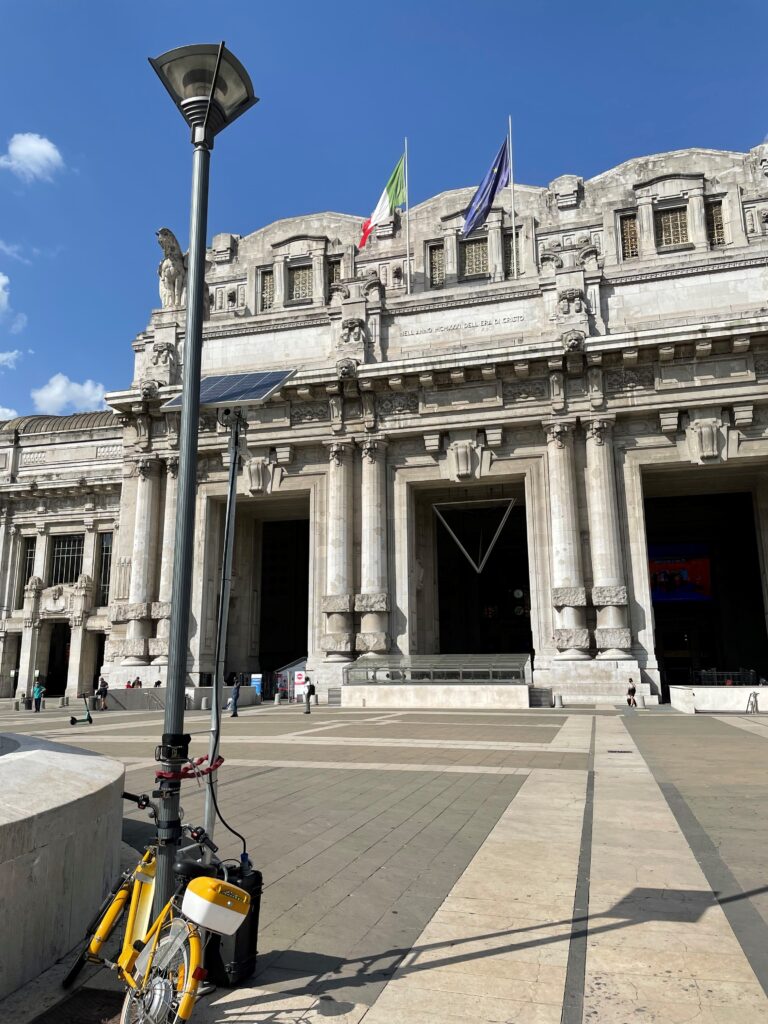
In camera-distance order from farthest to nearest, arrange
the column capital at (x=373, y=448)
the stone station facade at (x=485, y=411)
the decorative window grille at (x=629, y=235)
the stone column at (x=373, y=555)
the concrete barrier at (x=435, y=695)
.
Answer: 1. the decorative window grille at (x=629, y=235)
2. the column capital at (x=373, y=448)
3. the stone column at (x=373, y=555)
4. the stone station facade at (x=485, y=411)
5. the concrete barrier at (x=435, y=695)

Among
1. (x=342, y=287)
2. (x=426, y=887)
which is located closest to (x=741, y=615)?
(x=342, y=287)

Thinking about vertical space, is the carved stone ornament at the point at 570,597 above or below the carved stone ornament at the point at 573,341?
below

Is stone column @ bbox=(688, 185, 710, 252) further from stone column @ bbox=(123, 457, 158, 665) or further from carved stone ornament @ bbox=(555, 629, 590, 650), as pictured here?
stone column @ bbox=(123, 457, 158, 665)

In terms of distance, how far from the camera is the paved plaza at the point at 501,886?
3662mm

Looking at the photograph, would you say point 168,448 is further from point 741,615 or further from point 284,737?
point 741,615

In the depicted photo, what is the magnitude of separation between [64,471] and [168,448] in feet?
52.8

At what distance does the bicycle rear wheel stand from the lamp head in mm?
4779

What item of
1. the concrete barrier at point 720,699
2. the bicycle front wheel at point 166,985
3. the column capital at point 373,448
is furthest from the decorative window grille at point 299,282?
the bicycle front wheel at point 166,985

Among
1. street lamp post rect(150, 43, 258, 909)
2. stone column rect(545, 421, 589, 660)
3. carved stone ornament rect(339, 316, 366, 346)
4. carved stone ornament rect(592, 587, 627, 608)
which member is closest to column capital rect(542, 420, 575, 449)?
stone column rect(545, 421, 589, 660)

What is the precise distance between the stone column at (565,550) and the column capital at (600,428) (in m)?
0.85

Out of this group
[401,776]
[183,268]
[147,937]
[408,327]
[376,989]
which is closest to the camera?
[147,937]

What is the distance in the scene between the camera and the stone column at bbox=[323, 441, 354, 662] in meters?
31.8

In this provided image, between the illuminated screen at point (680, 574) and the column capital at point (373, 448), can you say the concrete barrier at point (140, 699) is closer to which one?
the column capital at point (373, 448)

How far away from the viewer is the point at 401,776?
10.2m
